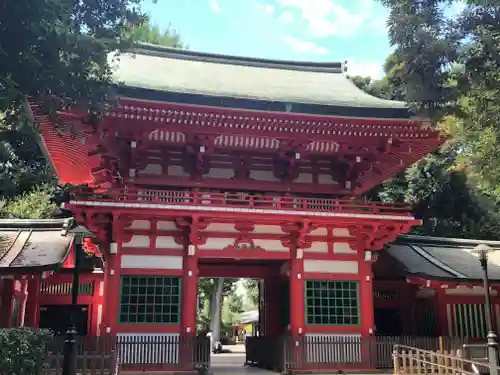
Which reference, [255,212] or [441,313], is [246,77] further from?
[441,313]

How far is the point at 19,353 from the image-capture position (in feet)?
27.9

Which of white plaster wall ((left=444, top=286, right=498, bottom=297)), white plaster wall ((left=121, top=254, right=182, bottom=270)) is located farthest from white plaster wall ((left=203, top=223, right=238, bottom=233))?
white plaster wall ((left=444, top=286, right=498, bottom=297))

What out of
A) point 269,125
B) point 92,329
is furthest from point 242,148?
point 92,329

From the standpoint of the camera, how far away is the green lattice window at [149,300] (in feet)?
43.9

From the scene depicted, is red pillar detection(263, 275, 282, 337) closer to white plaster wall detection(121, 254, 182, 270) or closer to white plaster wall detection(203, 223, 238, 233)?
white plaster wall detection(203, 223, 238, 233)

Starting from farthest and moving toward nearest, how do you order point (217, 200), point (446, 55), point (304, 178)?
point (304, 178) → point (217, 200) → point (446, 55)

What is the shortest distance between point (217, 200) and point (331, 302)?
14.9 ft

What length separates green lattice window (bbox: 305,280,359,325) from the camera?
568 inches

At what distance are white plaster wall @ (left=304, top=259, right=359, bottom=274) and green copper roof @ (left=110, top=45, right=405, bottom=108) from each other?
4.68 m


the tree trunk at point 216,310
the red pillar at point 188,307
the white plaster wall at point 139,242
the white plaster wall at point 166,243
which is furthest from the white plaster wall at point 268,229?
the tree trunk at point 216,310

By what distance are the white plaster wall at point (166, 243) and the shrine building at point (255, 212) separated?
3 centimetres

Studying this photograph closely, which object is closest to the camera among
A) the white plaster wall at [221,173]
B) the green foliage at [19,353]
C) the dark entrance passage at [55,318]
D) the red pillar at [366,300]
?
the green foliage at [19,353]

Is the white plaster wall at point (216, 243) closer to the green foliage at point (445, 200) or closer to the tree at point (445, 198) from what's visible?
the tree at point (445, 198)

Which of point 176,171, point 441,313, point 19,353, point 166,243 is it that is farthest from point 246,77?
point 19,353
